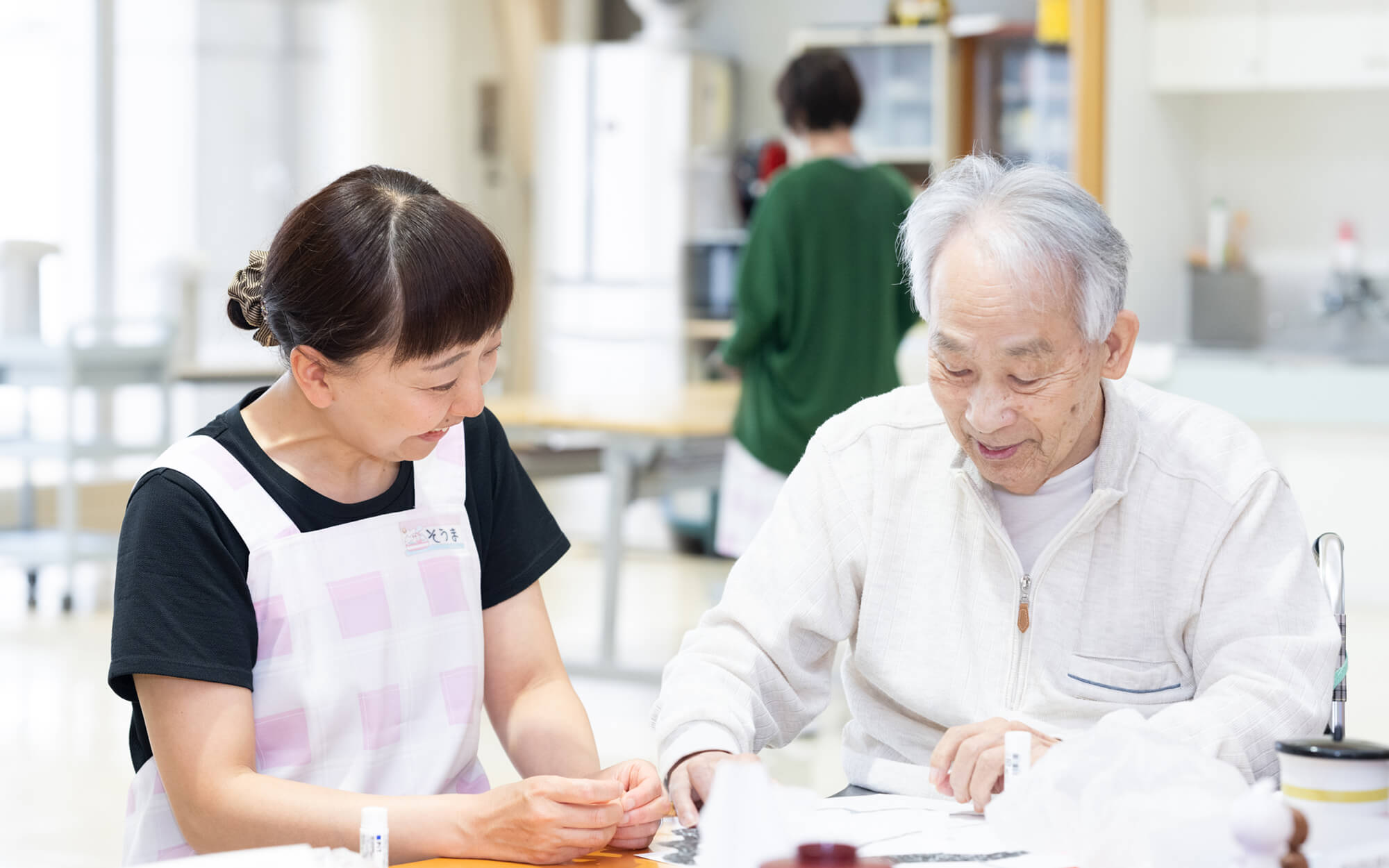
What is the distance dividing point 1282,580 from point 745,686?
1.73ft

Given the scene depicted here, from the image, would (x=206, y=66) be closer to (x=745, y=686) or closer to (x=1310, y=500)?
(x=1310, y=500)

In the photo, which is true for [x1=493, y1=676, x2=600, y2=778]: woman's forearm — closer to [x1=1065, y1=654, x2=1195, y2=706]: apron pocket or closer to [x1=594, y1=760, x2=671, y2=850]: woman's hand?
[x1=594, y1=760, x2=671, y2=850]: woman's hand

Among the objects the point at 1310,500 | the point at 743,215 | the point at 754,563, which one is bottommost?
the point at 1310,500

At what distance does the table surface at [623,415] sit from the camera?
4.07 meters

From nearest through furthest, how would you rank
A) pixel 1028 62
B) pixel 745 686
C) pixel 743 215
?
1. pixel 745 686
2. pixel 1028 62
3. pixel 743 215

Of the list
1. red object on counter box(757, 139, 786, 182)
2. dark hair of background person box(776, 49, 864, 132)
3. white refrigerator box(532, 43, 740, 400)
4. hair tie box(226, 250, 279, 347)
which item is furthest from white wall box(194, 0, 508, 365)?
hair tie box(226, 250, 279, 347)

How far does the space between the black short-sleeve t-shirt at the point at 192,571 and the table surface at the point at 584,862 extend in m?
0.25

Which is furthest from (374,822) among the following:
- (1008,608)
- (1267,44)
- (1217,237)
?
(1217,237)

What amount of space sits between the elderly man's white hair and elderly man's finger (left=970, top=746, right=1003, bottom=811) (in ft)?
1.37

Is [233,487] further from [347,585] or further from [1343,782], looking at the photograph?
[1343,782]

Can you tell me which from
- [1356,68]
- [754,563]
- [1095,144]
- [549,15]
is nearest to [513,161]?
[549,15]

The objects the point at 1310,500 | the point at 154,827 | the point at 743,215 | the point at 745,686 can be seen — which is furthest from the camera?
the point at 743,215

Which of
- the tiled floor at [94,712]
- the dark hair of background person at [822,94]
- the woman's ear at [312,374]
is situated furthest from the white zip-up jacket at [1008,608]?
the dark hair of background person at [822,94]

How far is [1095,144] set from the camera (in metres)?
5.32
